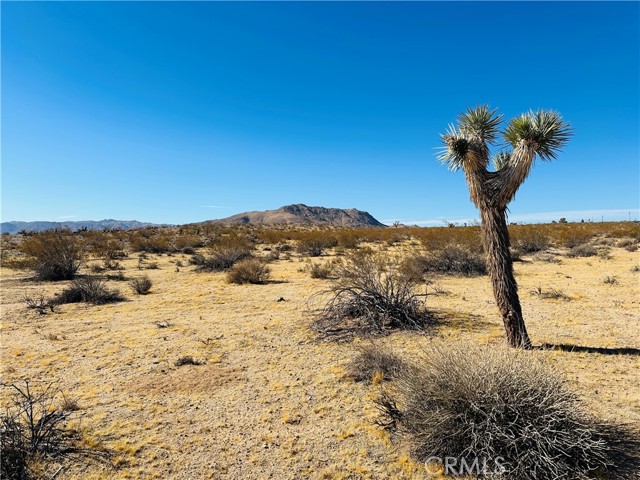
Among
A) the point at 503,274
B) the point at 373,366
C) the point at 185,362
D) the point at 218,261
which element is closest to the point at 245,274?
the point at 218,261

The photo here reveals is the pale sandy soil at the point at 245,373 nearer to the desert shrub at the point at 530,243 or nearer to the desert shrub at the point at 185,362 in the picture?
the desert shrub at the point at 185,362

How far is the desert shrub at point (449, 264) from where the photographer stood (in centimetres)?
1470

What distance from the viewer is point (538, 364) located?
374 centimetres

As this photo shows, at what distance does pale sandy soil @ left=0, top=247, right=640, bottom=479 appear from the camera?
3.69m

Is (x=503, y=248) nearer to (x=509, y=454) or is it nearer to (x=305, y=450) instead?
(x=509, y=454)

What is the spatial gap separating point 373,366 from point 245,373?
2.02m

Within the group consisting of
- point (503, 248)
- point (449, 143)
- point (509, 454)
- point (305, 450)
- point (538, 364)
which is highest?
point (449, 143)

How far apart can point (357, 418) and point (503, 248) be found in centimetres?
394

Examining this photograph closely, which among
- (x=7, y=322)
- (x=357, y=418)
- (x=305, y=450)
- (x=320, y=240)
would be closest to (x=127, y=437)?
(x=305, y=450)

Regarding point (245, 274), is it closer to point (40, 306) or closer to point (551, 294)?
point (40, 306)

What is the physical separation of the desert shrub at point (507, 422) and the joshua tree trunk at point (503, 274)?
7.87 feet

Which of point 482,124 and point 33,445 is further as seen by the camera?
point 482,124

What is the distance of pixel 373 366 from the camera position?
18.2 feet

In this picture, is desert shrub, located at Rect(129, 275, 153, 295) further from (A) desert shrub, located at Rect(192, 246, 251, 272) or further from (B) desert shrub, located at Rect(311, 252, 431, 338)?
(B) desert shrub, located at Rect(311, 252, 431, 338)
